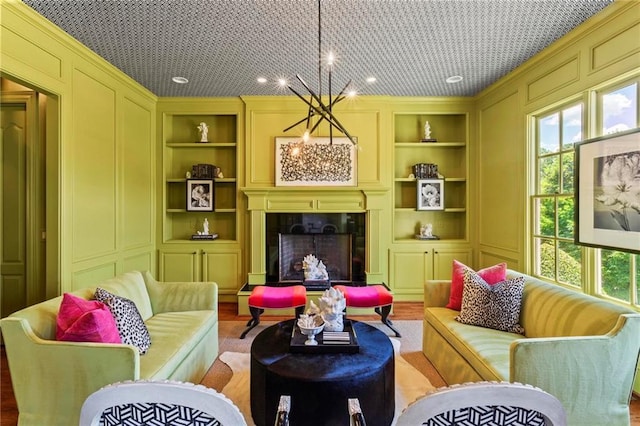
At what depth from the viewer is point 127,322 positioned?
2.01 meters

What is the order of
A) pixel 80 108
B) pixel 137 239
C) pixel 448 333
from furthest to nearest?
pixel 137 239 → pixel 80 108 → pixel 448 333

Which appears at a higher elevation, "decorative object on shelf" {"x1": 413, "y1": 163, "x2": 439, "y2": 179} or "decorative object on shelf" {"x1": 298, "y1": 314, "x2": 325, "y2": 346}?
"decorative object on shelf" {"x1": 413, "y1": 163, "x2": 439, "y2": 179}

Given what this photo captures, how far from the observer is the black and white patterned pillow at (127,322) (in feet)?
6.42

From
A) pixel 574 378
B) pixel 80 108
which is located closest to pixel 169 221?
pixel 80 108

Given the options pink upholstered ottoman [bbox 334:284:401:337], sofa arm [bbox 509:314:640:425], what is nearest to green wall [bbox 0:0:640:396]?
pink upholstered ottoman [bbox 334:284:401:337]

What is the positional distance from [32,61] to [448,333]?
3.91m

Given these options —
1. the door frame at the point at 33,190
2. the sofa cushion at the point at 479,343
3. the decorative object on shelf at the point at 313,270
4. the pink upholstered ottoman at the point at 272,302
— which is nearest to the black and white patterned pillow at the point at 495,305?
the sofa cushion at the point at 479,343

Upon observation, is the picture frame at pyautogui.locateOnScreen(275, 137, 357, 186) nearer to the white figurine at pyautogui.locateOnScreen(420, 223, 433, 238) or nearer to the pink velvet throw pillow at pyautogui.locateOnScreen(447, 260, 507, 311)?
the white figurine at pyautogui.locateOnScreen(420, 223, 433, 238)

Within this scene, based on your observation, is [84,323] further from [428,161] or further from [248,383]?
[428,161]

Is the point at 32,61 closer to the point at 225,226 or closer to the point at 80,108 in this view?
the point at 80,108

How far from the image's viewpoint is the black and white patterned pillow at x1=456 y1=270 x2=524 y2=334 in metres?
2.37

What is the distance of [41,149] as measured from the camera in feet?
10.3

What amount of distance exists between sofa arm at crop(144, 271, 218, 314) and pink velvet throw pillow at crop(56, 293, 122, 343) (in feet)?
3.02

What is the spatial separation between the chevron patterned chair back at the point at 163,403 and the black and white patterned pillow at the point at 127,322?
4.22ft
